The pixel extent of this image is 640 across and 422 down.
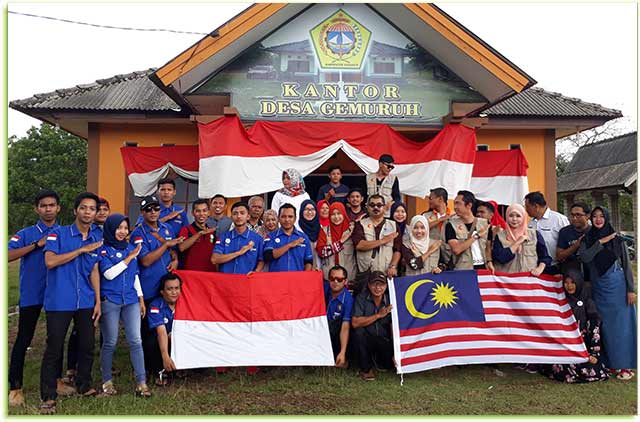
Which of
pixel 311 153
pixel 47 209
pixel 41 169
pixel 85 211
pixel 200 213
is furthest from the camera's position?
pixel 41 169

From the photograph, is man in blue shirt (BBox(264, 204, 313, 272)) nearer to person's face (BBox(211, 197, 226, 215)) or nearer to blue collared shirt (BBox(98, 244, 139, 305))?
person's face (BBox(211, 197, 226, 215))

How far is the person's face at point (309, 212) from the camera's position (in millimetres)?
5605

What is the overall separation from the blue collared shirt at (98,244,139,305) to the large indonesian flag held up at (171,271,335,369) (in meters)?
0.70

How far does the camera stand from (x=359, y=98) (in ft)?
25.3

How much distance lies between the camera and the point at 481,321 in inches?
207

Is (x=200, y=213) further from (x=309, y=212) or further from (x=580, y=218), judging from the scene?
(x=580, y=218)

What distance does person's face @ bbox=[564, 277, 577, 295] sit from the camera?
529cm

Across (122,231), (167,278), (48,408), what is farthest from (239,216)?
(48,408)

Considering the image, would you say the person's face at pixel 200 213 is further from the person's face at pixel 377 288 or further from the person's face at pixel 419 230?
the person's face at pixel 419 230

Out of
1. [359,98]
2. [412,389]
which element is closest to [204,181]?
[359,98]

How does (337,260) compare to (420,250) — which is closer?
(420,250)

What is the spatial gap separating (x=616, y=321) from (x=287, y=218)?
145 inches

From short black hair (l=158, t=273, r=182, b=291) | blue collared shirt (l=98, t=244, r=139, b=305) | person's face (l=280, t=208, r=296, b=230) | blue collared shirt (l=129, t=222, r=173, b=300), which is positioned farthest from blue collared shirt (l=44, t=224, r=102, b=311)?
person's face (l=280, t=208, r=296, b=230)

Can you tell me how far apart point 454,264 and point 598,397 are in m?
1.83
